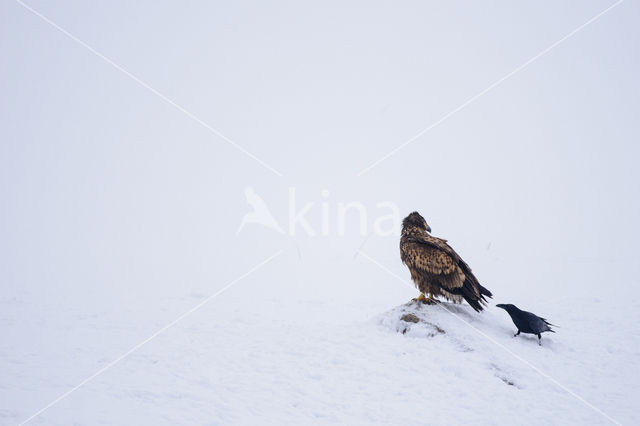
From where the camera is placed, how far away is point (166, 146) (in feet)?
393

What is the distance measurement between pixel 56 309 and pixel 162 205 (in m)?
37.0

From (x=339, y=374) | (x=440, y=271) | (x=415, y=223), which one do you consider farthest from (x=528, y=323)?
(x=339, y=374)

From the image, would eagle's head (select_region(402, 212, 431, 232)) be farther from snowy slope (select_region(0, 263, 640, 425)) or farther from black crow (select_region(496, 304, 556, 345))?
black crow (select_region(496, 304, 556, 345))

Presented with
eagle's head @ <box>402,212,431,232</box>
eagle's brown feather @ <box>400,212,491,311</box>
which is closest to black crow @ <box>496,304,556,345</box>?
eagle's brown feather @ <box>400,212,491,311</box>

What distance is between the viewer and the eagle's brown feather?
7.25 m

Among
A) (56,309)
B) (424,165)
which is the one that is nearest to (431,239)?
(56,309)

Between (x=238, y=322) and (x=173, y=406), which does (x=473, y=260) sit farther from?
(x=173, y=406)

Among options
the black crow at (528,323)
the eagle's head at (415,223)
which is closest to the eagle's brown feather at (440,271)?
the eagle's head at (415,223)

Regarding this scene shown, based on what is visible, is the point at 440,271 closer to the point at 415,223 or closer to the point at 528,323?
the point at 415,223

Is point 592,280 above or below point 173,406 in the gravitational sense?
above

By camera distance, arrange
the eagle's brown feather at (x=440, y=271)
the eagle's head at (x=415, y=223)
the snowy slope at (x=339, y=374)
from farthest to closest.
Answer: the eagle's head at (x=415, y=223) → the eagle's brown feather at (x=440, y=271) → the snowy slope at (x=339, y=374)

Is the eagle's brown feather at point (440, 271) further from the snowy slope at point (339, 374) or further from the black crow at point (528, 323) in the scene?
the black crow at point (528, 323)

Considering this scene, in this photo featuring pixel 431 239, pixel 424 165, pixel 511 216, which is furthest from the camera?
pixel 424 165

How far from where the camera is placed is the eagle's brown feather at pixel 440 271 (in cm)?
725
